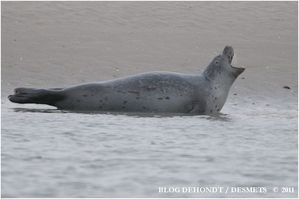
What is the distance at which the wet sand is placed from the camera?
11.2 metres

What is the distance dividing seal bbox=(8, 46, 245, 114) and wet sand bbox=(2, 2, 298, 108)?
1.35 m

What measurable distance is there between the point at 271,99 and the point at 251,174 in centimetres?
504

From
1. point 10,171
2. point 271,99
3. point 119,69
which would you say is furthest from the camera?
point 119,69

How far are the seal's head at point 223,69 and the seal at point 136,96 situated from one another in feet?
0.92

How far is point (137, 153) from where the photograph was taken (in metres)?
6.32

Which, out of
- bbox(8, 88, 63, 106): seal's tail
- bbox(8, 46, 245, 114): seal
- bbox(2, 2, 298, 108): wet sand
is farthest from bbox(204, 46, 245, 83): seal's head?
bbox(8, 88, 63, 106): seal's tail

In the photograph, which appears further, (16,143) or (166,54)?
(166,54)

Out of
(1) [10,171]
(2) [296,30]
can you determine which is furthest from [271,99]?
(1) [10,171]

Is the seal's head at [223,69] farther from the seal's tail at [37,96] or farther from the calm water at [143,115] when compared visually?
the seal's tail at [37,96]

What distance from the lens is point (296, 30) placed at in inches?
523

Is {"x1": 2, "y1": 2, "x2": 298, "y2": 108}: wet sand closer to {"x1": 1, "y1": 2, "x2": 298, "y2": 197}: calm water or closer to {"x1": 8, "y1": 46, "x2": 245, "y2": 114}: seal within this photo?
{"x1": 1, "y1": 2, "x2": 298, "y2": 197}: calm water

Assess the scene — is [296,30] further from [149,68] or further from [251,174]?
[251,174]

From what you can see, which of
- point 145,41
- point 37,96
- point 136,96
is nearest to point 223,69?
point 136,96

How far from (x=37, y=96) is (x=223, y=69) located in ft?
6.30
